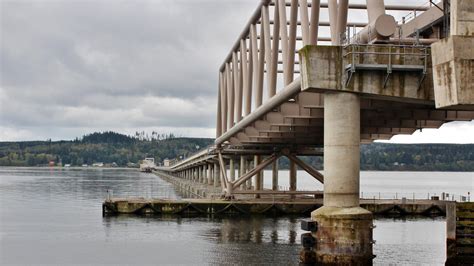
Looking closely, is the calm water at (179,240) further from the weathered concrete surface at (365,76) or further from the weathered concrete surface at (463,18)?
the weathered concrete surface at (463,18)

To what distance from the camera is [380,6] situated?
95.9 feet

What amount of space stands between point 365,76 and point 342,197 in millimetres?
4967

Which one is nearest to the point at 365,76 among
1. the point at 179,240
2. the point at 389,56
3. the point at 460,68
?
the point at 389,56

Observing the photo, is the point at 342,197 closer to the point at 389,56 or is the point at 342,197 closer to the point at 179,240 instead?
the point at 389,56

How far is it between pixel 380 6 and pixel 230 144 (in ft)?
165

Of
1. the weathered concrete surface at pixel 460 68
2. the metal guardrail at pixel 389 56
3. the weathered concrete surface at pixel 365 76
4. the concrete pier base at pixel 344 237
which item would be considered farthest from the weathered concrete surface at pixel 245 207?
the weathered concrete surface at pixel 460 68

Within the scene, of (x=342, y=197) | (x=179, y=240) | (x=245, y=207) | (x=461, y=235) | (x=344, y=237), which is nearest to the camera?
(x=344, y=237)

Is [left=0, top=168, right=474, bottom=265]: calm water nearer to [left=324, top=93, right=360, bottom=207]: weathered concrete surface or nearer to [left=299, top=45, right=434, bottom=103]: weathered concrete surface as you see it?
[left=324, top=93, right=360, bottom=207]: weathered concrete surface

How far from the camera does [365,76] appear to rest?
29.4 m

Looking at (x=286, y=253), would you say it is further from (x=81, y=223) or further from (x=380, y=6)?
(x=81, y=223)

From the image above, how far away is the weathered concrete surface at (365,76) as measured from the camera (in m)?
29.3

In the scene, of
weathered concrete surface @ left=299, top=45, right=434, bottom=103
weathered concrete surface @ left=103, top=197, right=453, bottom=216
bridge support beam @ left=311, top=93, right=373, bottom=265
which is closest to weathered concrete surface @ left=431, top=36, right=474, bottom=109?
weathered concrete surface @ left=299, top=45, right=434, bottom=103

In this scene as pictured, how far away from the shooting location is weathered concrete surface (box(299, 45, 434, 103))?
2930 cm

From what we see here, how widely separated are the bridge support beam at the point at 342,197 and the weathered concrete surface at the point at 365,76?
2.03 ft
